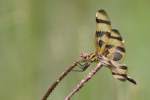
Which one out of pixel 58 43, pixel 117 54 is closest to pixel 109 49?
pixel 117 54

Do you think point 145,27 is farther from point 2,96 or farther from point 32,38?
point 2,96

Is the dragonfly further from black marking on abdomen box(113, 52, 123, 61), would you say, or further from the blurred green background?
the blurred green background

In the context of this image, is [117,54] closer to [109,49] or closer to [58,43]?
[109,49]

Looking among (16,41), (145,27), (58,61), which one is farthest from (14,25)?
(145,27)

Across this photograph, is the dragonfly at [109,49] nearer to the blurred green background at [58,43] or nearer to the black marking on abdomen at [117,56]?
the black marking on abdomen at [117,56]

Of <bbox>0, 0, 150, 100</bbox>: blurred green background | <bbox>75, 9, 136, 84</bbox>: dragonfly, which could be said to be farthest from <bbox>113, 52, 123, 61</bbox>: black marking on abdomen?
<bbox>0, 0, 150, 100</bbox>: blurred green background

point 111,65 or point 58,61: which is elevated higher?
point 111,65
